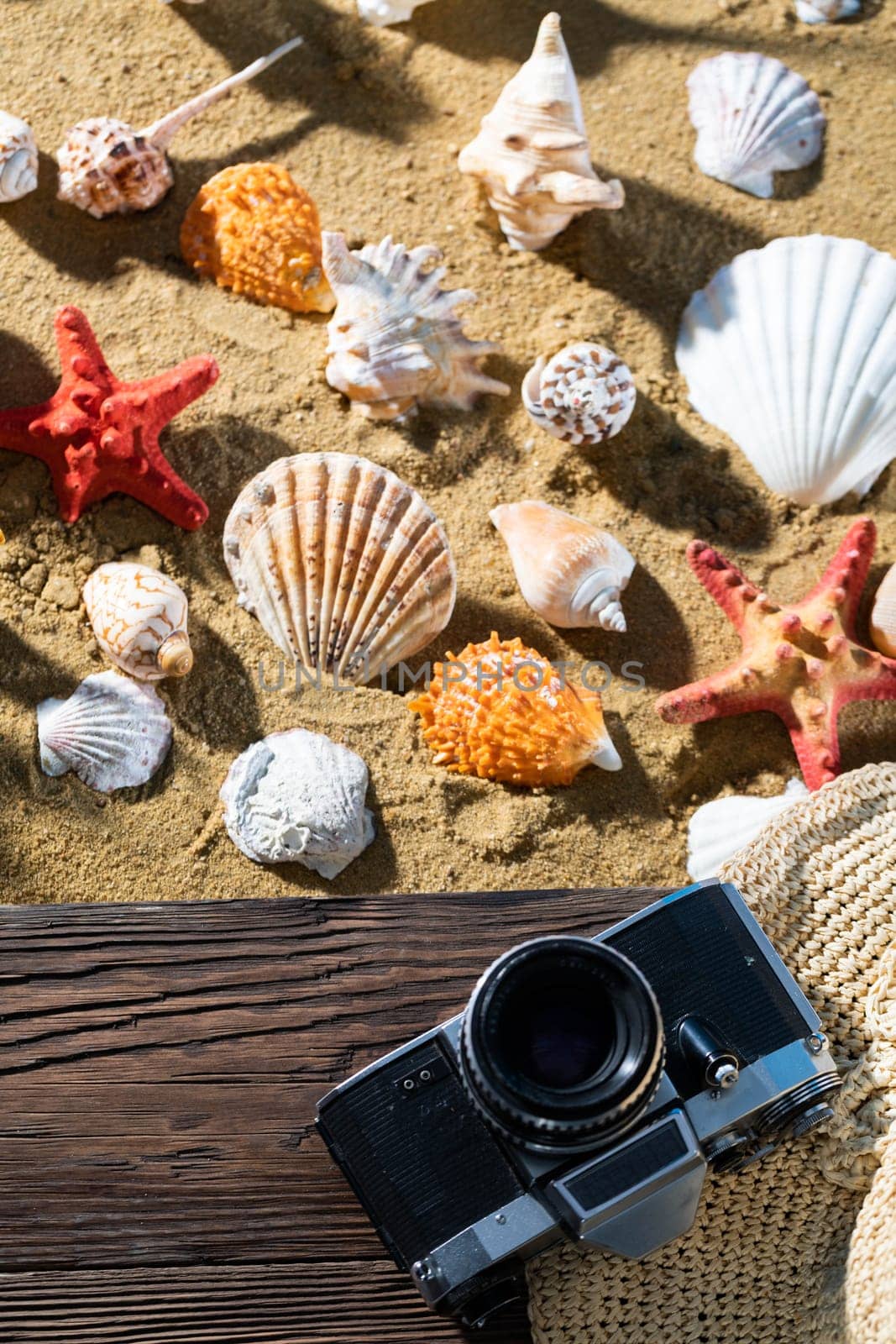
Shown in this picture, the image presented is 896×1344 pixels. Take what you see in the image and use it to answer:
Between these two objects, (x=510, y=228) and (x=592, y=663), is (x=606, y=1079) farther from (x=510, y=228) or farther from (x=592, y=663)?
(x=510, y=228)

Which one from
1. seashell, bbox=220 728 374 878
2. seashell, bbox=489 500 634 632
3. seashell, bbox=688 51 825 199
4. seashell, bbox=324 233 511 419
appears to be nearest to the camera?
seashell, bbox=220 728 374 878

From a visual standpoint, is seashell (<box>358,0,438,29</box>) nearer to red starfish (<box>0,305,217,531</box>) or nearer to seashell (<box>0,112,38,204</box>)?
seashell (<box>0,112,38,204</box>)

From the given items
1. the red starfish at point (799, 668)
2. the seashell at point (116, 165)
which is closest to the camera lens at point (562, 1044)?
the red starfish at point (799, 668)

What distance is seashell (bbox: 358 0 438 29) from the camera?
2.24 metres

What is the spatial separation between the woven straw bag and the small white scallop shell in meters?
1.78

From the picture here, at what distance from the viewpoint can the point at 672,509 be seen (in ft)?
6.61

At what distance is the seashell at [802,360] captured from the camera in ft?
6.55

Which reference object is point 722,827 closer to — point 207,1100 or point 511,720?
point 511,720

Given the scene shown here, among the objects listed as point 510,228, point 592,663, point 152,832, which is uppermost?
point 510,228

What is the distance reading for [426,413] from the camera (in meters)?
2.03

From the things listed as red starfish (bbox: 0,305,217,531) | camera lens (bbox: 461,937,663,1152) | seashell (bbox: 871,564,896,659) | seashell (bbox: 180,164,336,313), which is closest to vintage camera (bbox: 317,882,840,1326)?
camera lens (bbox: 461,937,663,1152)

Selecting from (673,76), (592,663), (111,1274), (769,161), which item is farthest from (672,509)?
(111,1274)

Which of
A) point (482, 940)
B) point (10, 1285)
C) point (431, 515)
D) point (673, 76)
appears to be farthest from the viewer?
point (673, 76)

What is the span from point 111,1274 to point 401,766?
0.87 m
